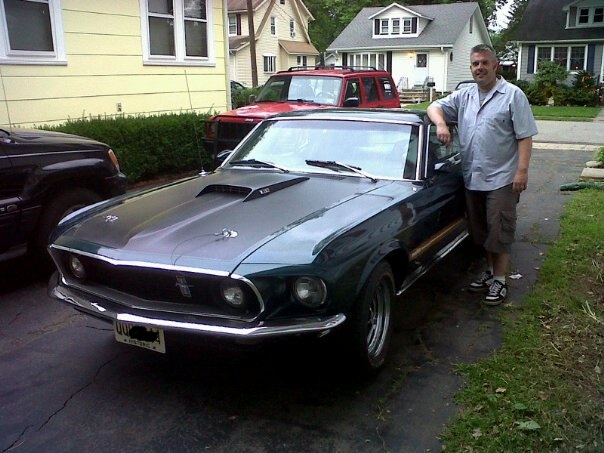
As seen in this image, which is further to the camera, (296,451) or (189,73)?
(189,73)

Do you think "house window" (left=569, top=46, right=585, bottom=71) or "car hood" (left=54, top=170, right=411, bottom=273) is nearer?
"car hood" (left=54, top=170, right=411, bottom=273)

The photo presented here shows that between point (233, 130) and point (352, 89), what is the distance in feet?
8.34

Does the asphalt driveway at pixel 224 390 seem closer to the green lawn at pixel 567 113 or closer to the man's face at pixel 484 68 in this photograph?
the man's face at pixel 484 68

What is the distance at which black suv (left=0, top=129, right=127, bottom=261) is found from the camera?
5.18m

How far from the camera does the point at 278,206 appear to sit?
3908mm

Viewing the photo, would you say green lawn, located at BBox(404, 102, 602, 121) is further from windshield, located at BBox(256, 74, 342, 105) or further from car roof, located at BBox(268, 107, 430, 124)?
car roof, located at BBox(268, 107, 430, 124)

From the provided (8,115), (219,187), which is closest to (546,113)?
(8,115)

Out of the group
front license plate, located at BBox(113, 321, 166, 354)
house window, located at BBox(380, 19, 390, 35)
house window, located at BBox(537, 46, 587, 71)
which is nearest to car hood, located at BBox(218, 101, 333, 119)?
front license plate, located at BBox(113, 321, 166, 354)

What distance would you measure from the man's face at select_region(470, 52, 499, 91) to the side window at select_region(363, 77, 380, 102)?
23.0 ft

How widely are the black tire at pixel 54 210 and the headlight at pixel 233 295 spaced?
10.0 ft

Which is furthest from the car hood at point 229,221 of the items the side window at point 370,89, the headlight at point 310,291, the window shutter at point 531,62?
the window shutter at point 531,62

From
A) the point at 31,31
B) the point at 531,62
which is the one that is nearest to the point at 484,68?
the point at 31,31

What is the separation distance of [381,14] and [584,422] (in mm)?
41092

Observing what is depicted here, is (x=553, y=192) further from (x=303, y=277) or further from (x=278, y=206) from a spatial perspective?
(x=303, y=277)
